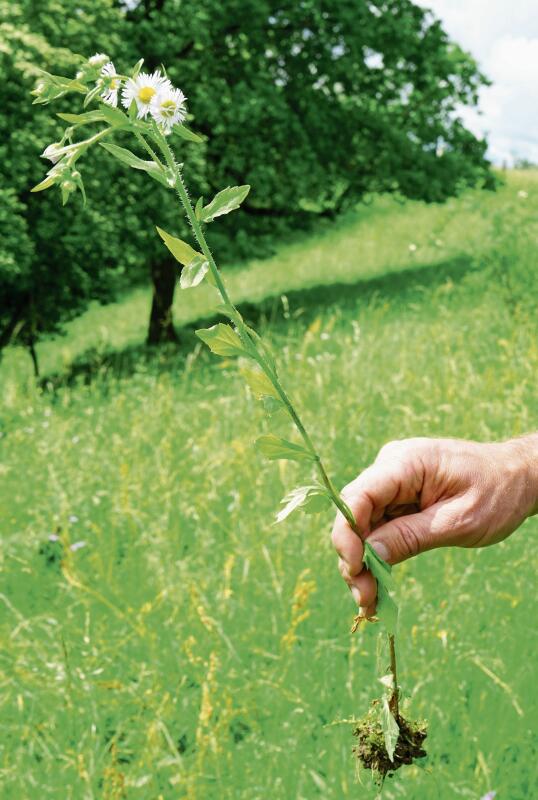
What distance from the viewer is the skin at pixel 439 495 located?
147cm

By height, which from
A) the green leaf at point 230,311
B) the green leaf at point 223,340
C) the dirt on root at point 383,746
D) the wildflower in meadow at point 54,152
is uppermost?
the wildflower in meadow at point 54,152

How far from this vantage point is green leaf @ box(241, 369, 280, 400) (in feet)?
3.14

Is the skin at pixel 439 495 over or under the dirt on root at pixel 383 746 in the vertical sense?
over

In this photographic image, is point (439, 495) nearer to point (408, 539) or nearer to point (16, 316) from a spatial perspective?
point (408, 539)

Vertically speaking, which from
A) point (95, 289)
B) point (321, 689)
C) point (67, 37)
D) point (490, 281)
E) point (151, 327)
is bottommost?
point (151, 327)

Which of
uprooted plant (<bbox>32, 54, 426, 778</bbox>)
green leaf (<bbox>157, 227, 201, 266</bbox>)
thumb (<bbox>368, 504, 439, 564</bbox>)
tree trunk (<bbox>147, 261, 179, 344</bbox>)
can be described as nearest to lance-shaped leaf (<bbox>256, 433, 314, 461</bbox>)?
uprooted plant (<bbox>32, 54, 426, 778</bbox>)

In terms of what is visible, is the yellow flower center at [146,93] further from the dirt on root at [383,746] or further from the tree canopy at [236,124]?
the tree canopy at [236,124]

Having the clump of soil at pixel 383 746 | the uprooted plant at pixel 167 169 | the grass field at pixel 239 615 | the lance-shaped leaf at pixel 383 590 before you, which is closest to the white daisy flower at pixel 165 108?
the uprooted plant at pixel 167 169

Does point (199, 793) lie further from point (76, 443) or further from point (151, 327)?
point (151, 327)

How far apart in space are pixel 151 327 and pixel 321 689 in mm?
10521

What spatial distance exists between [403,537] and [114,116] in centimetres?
95

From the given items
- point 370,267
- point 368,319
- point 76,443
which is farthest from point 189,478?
point 370,267

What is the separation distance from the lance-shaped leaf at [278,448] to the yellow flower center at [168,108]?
0.42 metres

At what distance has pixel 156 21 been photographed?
33.0 ft
